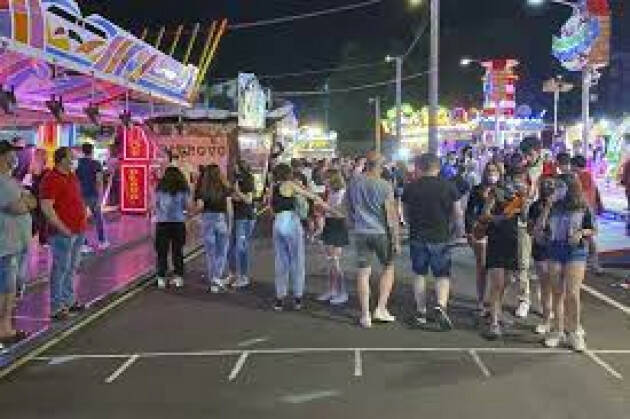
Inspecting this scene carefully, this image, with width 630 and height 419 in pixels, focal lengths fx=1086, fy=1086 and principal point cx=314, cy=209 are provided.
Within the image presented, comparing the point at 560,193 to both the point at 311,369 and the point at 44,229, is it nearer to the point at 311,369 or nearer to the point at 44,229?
the point at 311,369

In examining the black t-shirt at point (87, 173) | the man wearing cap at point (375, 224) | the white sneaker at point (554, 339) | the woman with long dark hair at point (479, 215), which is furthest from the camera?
the black t-shirt at point (87, 173)

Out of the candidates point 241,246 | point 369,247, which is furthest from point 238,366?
point 241,246

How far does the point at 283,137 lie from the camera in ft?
136

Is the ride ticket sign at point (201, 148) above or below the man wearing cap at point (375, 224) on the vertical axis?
above

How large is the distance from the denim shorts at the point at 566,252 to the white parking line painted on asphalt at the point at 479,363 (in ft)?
4.02

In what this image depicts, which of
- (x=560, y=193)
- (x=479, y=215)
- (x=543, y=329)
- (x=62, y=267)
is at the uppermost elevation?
(x=560, y=193)

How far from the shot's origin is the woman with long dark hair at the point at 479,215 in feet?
38.4

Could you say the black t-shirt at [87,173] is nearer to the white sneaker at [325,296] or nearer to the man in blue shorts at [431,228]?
the white sneaker at [325,296]

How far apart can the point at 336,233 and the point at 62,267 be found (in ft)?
11.4

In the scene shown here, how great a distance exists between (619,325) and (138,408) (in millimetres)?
5682

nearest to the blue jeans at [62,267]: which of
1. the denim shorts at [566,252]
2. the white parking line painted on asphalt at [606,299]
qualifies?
the denim shorts at [566,252]

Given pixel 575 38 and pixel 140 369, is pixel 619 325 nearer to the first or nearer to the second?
pixel 140 369

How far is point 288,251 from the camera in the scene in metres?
12.4

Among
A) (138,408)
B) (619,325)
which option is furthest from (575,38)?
(138,408)
